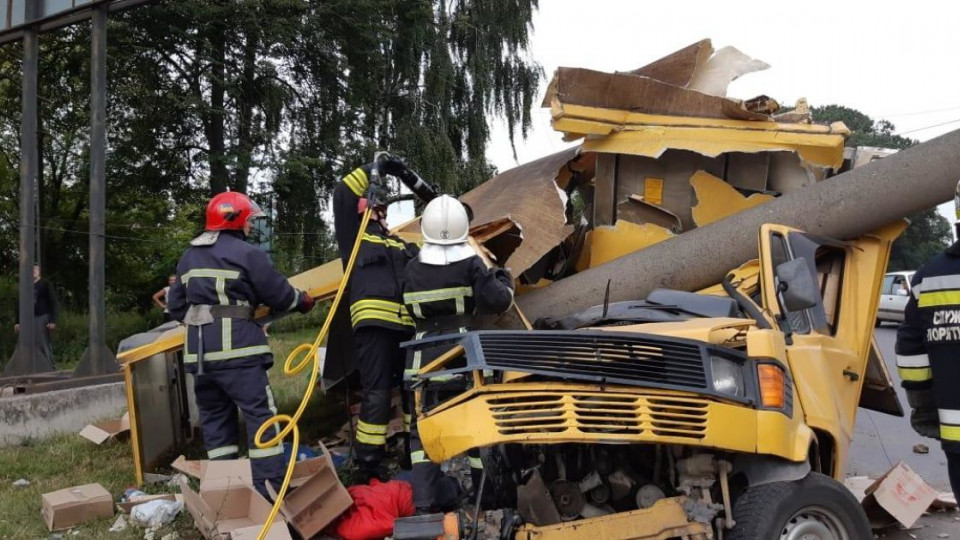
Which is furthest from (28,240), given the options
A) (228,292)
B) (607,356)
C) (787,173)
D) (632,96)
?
(607,356)

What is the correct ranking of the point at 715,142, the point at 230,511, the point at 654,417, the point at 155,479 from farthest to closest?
1. the point at 715,142
2. the point at 155,479
3. the point at 230,511
4. the point at 654,417

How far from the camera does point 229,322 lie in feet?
13.8

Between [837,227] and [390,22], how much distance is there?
13.8 m

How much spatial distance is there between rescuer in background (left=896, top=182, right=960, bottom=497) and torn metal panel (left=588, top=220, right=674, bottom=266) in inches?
91.7

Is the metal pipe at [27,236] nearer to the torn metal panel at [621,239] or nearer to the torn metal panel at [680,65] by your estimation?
the torn metal panel at [621,239]

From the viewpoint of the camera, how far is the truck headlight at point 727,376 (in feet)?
9.39

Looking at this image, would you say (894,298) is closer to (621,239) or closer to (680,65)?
(680,65)

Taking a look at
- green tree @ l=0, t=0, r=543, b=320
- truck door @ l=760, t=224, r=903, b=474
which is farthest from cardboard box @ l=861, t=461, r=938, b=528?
green tree @ l=0, t=0, r=543, b=320

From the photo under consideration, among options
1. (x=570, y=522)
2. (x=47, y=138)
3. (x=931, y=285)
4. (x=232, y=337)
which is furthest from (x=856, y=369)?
(x=47, y=138)

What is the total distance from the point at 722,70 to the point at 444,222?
292 cm

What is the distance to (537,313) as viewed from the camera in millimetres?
5000

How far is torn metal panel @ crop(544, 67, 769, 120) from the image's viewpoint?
536 centimetres

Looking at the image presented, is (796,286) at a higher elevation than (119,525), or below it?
higher

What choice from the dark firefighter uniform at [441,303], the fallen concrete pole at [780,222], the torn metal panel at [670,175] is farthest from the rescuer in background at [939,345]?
the torn metal panel at [670,175]
